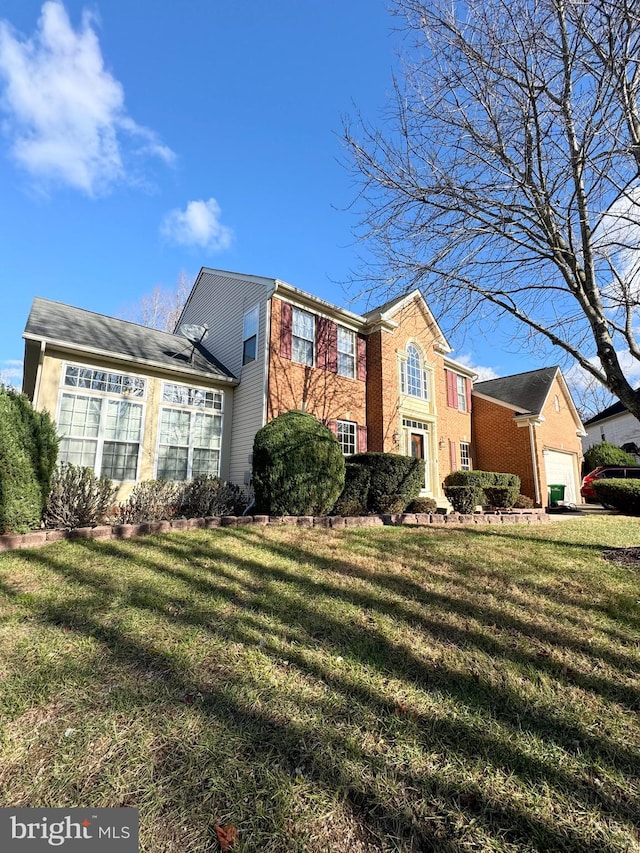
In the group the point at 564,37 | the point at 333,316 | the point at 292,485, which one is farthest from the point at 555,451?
the point at 564,37

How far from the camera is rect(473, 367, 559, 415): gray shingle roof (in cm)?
1708

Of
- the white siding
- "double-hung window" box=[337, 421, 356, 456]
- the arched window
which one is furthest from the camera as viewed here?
A: the arched window

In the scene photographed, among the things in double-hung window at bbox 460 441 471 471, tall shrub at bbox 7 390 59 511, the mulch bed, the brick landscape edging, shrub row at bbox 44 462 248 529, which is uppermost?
double-hung window at bbox 460 441 471 471

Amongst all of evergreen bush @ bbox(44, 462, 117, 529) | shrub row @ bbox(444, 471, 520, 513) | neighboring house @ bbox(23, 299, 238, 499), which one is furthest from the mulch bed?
neighboring house @ bbox(23, 299, 238, 499)

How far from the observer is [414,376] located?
14.9m

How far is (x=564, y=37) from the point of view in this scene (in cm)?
502

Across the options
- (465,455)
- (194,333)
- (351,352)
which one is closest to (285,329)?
(351,352)

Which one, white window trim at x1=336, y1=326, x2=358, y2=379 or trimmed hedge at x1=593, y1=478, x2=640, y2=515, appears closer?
trimmed hedge at x1=593, y1=478, x2=640, y2=515

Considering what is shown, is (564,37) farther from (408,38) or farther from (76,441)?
(76,441)

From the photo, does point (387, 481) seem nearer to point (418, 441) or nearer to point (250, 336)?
point (418, 441)

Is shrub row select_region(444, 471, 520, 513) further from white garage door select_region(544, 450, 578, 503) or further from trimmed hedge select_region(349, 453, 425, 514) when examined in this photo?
white garage door select_region(544, 450, 578, 503)

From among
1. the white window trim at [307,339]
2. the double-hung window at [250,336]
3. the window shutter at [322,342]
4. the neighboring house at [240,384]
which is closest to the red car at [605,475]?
the neighboring house at [240,384]

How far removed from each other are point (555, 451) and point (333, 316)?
40.5 feet

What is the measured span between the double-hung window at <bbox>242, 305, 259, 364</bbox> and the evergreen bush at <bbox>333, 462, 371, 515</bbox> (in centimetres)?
427
